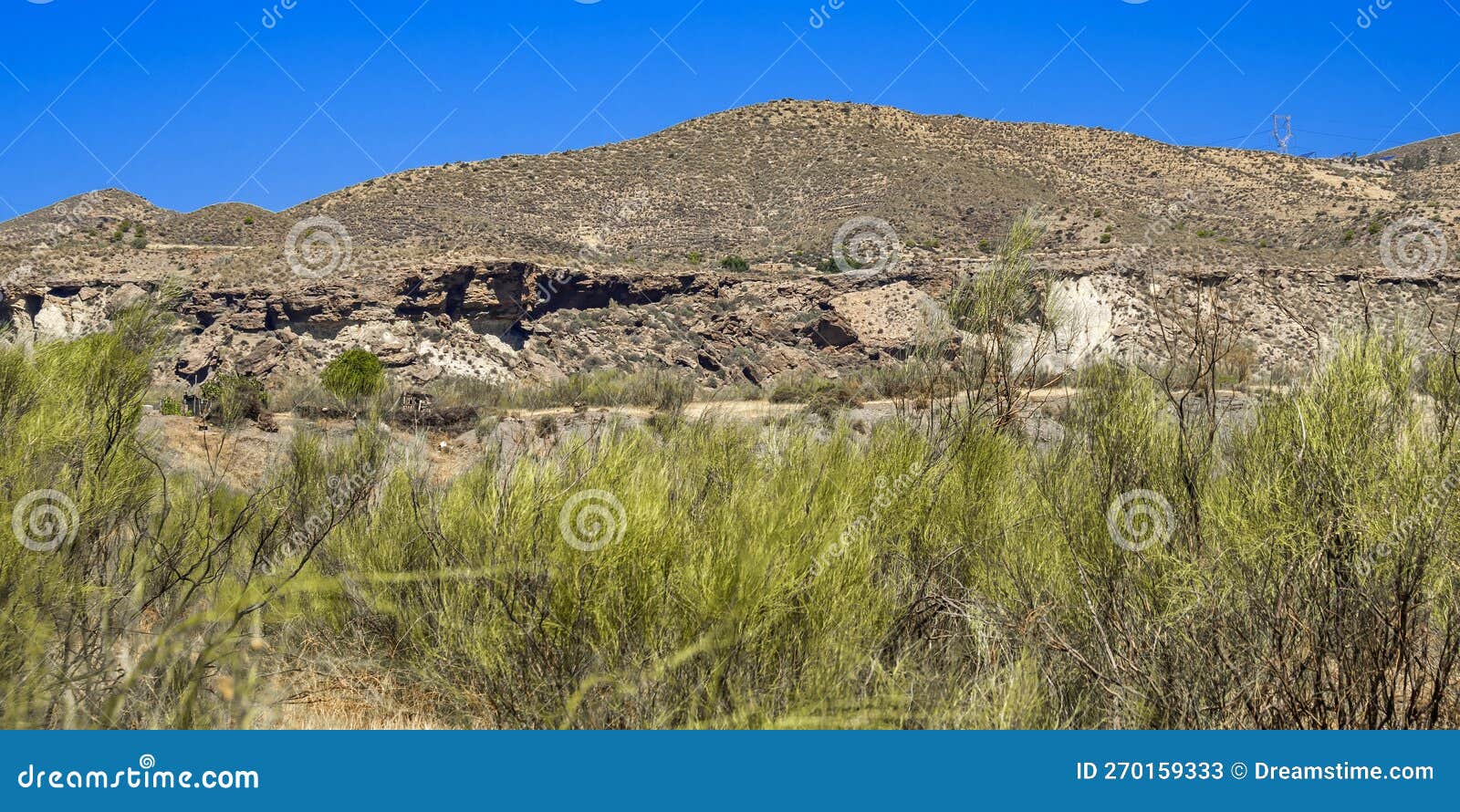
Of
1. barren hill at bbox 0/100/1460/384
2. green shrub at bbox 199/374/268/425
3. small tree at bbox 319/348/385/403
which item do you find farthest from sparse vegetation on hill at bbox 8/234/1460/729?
small tree at bbox 319/348/385/403

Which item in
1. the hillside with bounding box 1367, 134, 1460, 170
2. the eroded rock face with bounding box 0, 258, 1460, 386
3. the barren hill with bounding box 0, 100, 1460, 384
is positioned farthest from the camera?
the hillside with bounding box 1367, 134, 1460, 170

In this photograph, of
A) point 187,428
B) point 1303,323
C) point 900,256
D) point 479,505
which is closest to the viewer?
point 479,505

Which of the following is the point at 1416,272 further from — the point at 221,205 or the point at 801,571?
the point at 221,205

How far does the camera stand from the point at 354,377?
1903cm

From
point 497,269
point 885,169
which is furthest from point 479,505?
point 885,169

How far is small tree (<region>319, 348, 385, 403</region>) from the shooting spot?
1766cm

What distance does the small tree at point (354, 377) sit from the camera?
57.9 feet

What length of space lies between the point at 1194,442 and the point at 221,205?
53.8m

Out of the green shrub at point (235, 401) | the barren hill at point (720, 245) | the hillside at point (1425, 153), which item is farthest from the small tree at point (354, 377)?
the hillside at point (1425, 153)

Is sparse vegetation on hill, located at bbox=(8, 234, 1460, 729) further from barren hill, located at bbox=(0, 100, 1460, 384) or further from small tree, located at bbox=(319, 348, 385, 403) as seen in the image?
small tree, located at bbox=(319, 348, 385, 403)

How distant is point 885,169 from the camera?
47.5 m

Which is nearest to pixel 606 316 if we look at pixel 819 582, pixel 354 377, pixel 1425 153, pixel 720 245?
pixel 354 377

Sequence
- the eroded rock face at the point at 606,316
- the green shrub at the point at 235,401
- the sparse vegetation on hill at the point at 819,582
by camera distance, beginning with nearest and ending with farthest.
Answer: the sparse vegetation on hill at the point at 819,582 → the green shrub at the point at 235,401 → the eroded rock face at the point at 606,316

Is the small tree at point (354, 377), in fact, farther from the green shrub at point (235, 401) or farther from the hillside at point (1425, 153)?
the hillside at point (1425, 153)
